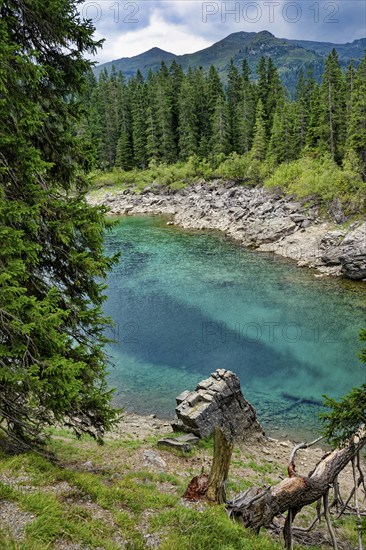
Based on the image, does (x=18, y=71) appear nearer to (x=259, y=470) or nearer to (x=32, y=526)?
(x=32, y=526)

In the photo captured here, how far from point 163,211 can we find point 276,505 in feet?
195

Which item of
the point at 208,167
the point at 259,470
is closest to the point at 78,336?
the point at 259,470

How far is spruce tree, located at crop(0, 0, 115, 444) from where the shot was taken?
6.50 m

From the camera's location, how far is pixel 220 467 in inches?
308

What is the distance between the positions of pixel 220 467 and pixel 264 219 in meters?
40.9

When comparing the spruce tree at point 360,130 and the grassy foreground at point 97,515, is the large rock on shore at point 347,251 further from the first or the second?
the grassy foreground at point 97,515

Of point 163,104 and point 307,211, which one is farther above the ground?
point 163,104

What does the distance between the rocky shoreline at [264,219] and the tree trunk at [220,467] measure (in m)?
27.0

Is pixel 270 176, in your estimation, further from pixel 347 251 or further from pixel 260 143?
pixel 347 251

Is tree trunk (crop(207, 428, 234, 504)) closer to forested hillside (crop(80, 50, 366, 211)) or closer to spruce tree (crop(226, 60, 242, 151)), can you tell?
forested hillside (crop(80, 50, 366, 211))

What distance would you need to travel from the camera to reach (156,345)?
22.1 metres

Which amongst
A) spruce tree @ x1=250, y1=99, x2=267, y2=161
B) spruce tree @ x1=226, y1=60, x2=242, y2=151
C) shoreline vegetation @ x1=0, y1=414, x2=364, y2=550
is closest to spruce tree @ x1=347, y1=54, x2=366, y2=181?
spruce tree @ x1=250, y1=99, x2=267, y2=161

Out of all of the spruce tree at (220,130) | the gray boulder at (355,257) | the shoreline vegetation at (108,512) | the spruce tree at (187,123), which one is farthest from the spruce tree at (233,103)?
the shoreline vegetation at (108,512)

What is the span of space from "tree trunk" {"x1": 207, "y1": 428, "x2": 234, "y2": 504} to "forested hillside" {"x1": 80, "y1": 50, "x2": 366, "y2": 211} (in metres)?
36.7
